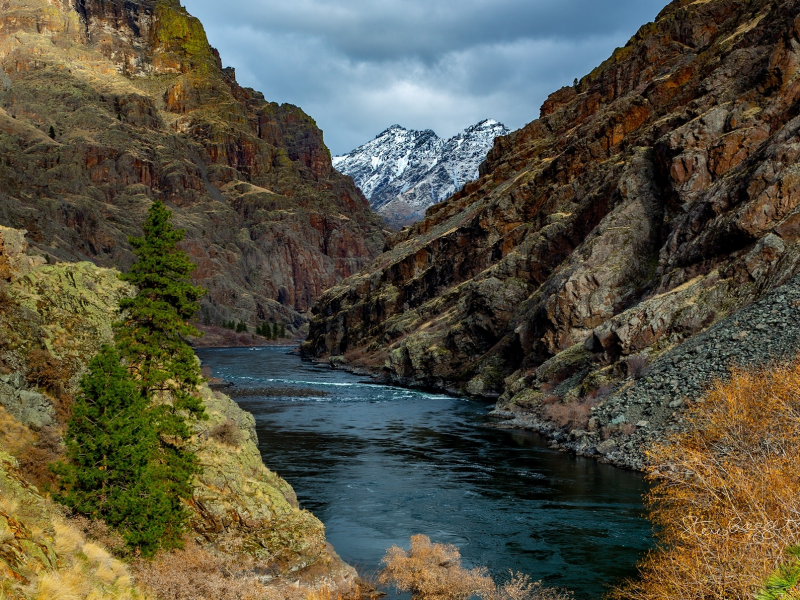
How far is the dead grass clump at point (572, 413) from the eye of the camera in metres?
45.3

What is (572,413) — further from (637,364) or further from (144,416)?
(144,416)

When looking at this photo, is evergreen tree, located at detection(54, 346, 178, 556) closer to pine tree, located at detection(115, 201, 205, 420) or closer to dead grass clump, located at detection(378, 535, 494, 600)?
pine tree, located at detection(115, 201, 205, 420)

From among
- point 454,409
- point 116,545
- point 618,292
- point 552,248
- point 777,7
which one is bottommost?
point 454,409

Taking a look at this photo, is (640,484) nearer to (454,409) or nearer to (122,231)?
(454,409)

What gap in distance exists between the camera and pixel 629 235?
2625 inches

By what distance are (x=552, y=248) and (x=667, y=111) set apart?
82.6 ft

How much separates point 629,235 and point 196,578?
60788mm

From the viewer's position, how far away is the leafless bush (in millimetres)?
46181

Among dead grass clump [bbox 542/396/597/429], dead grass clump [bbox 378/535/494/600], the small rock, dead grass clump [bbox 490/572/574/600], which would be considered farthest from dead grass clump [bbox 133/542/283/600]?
dead grass clump [bbox 542/396/597/429]

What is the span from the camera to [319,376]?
10350 cm

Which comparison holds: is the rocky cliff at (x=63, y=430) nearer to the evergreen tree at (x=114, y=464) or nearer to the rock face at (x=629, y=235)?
the evergreen tree at (x=114, y=464)

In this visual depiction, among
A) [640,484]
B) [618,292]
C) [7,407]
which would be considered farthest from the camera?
[618,292]

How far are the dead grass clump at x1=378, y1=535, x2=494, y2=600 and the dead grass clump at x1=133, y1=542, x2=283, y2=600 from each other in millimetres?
5310

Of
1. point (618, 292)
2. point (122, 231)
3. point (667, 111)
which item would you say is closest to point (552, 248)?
point (618, 292)
